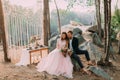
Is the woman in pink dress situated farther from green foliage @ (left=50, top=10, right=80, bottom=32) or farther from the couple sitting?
→ green foliage @ (left=50, top=10, right=80, bottom=32)

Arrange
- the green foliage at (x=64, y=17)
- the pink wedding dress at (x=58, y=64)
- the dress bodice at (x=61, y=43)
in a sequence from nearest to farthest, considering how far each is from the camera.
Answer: the pink wedding dress at (x=58, y=64) → the dress bodice at (x=61, y=43) → the green foliage at (x=64, y=17)

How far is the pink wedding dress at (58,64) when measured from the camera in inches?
262

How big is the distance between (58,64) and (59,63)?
0.14 feet

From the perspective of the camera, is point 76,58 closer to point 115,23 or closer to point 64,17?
point 115,23

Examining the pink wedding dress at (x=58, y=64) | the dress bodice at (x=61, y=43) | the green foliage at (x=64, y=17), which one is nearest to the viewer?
the pink wedding dress at (x=58, y=64)

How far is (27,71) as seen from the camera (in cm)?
660

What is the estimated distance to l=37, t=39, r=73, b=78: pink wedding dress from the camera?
665cm

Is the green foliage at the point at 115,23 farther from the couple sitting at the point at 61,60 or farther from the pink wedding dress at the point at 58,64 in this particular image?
the pink wedding dress at the point at 58,64

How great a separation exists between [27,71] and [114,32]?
6.23 meters

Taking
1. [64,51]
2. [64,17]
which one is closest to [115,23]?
[64,17]

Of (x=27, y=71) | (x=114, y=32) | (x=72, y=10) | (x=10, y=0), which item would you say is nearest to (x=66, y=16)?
(x=72, y=10)

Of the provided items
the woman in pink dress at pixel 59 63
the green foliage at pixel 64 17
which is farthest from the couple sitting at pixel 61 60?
the green foliage at pixel 64 17

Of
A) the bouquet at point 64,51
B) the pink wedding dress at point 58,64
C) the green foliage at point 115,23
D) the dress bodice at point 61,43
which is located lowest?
the pink wedding dress at point 58,64

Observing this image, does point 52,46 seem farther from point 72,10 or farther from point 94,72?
point 72,10
